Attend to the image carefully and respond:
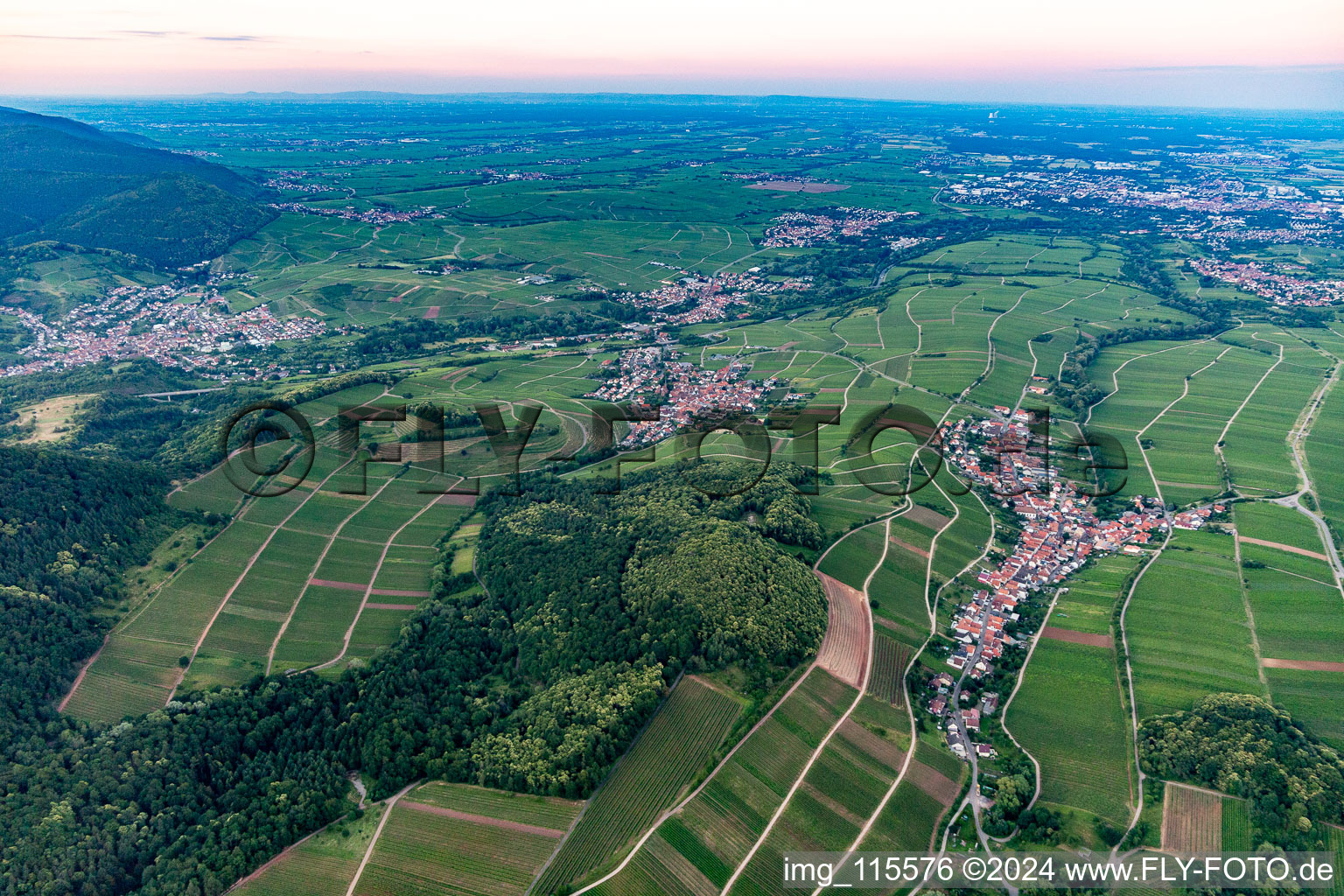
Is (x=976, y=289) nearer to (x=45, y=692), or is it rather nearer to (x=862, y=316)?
(x=862, y=316)

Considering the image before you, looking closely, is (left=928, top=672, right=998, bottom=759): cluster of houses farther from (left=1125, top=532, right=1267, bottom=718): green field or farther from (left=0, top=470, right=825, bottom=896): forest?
(left=1125, top=532, right=1267, bottom=718): green field

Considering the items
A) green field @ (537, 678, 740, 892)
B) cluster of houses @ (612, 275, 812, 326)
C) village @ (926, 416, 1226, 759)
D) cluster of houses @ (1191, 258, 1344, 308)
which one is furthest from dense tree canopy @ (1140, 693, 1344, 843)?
cluster of houses @ (1191, 258, 1344, 308)

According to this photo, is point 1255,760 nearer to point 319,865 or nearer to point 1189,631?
point 1189,631

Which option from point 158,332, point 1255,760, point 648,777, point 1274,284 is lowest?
point 648,777

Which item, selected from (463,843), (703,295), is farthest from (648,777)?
(703,295)

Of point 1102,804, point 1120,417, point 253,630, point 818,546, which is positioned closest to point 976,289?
point 1120,417

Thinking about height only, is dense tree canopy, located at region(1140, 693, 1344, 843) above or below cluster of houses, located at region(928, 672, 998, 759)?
above
